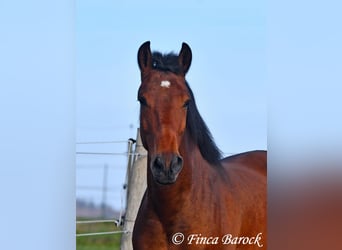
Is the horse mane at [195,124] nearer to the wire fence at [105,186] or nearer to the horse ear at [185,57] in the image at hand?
the horse ear at [185,57]

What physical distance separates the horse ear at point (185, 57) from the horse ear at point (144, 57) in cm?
10

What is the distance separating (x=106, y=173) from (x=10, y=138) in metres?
0.33

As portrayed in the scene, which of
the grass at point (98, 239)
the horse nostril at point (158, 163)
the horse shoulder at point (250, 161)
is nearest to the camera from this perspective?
the horse nostril at point (158, 163)

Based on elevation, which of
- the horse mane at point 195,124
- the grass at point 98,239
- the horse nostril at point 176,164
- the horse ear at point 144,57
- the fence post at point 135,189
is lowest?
the grass at point 98,239

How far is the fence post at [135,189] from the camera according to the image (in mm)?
2668

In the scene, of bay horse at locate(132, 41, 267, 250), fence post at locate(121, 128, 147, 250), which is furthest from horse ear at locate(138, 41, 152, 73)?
fence post at locate(121, 128, 147, 250)

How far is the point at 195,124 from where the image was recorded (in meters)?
2.68

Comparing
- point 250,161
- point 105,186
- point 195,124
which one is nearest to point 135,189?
point 105,186

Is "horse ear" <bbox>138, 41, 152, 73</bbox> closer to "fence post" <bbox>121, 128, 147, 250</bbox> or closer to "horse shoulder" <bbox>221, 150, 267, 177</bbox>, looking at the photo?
"fence post" <bbox>121, 128, 147, 250</bbox>

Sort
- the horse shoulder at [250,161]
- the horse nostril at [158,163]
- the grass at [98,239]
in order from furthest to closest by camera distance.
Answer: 1. the horse shoulder at [250,161]
2. the grass at [98,239]
3. the horse nostril at [158,163]

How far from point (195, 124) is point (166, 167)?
0.20 metres

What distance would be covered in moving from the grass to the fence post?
0.12ft

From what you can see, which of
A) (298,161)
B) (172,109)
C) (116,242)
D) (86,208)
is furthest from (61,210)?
(298,161)

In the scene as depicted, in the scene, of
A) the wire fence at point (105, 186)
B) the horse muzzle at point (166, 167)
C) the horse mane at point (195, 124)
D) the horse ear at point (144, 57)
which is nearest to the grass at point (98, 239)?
the wire fence at point (105, 186)
